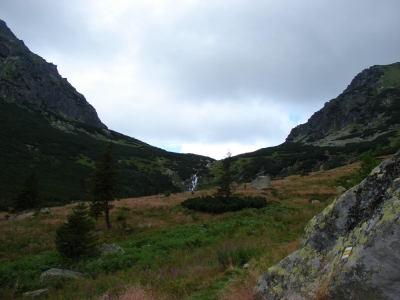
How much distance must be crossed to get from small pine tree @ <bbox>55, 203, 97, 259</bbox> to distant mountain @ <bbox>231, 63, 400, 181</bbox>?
2026 inches

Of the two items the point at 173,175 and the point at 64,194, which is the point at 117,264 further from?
the point at 173,175

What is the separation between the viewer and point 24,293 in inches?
383

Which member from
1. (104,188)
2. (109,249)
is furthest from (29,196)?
(109,249)

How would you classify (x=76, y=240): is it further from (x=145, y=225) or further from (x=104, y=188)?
(x=104, y=188)

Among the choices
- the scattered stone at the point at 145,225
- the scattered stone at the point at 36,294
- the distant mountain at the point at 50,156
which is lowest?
the scattered stone at the point at 36,294

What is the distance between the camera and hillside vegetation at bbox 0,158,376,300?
6449mm

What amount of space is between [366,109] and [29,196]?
13962cm

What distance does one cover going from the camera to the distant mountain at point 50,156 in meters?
59.6

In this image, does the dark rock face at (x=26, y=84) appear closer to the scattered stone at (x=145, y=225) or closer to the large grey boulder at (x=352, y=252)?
the scattered stone at (x=145, y=225)

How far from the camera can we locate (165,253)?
13.2m

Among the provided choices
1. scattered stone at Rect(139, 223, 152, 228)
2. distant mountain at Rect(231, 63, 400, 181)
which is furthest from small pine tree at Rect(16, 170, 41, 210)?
distant mountain at Rect(231, 63, 400, 181)

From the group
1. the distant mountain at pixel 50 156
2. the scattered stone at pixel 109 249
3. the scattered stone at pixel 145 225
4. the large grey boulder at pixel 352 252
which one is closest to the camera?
the large grey boulder at pixel 352 252

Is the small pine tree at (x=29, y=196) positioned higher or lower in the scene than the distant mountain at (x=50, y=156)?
lower

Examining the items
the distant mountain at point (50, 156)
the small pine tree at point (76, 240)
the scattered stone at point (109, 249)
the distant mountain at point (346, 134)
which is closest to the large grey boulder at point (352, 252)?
the scattered stone at point (109, 249)
